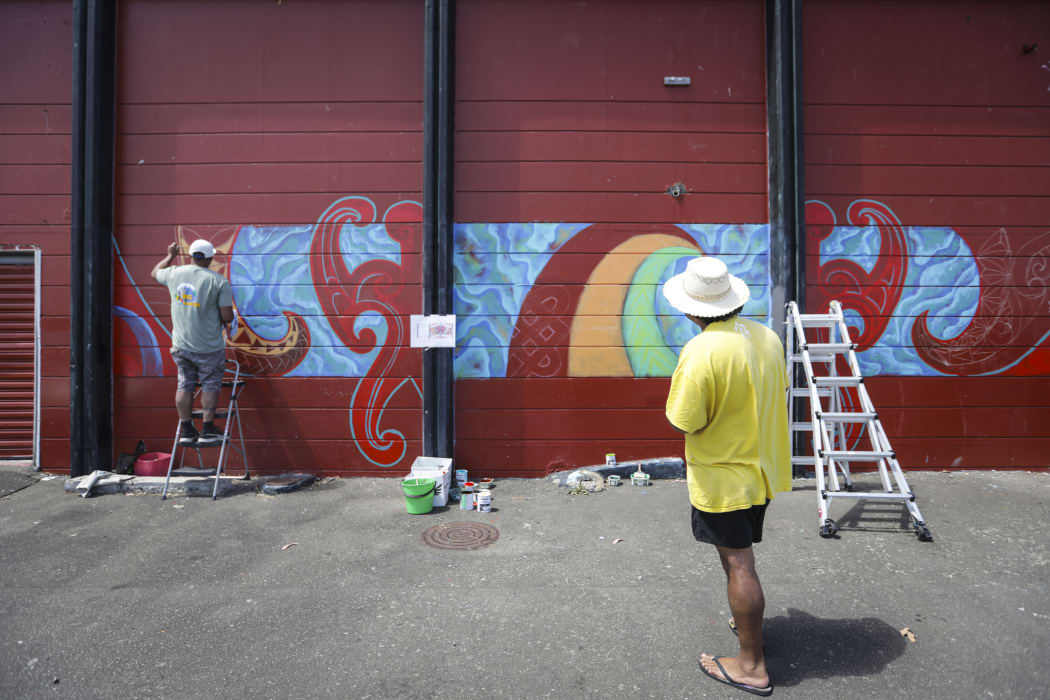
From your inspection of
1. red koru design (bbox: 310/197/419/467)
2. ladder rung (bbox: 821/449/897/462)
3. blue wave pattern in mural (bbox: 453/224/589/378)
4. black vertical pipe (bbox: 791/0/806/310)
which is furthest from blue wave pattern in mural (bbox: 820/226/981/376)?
red koru design (bbox: 310/197/419/467)

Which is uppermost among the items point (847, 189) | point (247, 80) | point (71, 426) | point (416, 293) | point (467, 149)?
point (247, 80)

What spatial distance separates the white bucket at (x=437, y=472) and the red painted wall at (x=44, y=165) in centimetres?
364

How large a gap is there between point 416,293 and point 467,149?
5.02 feet

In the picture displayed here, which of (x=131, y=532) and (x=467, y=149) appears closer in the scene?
(x=131, y=532)

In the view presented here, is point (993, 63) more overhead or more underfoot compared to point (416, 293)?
more overhead

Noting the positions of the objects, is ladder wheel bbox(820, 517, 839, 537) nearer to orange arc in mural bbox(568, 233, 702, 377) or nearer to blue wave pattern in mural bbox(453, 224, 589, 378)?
orange arc in mural bbox(568, 233, 702, 377)

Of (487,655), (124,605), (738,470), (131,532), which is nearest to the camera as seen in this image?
(738,470)

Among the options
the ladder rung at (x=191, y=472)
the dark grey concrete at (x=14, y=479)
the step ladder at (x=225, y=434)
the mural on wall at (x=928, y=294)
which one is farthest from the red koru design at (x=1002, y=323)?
the dark grey concrete at (x=14, y=479)

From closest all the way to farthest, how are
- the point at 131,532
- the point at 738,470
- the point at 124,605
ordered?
the point at 738,470 < the point at 124,605 < the point at 131,532

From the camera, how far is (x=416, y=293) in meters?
6.03

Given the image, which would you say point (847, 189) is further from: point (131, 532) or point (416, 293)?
point (131, 532)

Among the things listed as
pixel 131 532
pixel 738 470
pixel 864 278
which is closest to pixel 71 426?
pixel 131 532

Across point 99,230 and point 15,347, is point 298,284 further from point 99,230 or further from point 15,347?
point 15,347

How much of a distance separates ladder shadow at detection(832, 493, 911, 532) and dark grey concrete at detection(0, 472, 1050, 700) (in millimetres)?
23
